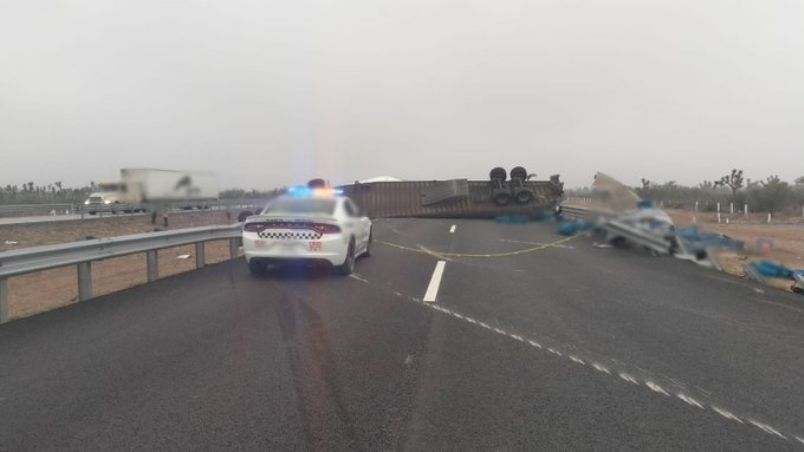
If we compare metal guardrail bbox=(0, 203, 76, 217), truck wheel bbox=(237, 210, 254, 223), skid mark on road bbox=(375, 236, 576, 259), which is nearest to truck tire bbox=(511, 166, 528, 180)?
skid mark on road bbox=(375, 236, 576, 259)

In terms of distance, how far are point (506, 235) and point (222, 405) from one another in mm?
16478

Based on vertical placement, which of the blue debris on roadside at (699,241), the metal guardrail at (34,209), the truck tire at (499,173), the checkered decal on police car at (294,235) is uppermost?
the truck tire at (499,173)

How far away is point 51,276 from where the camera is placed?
671 inches

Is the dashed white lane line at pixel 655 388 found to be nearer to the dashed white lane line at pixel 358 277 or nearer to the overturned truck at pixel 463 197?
the dashed white lane line at pixel 358 277

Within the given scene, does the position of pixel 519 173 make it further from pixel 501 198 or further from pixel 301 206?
pixel 301 206

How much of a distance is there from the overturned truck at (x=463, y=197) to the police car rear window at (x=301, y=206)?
1658 centimetres

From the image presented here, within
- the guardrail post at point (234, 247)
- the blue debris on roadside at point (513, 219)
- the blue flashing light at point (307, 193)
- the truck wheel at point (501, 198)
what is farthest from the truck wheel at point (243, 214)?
the blue debris on roadside at point (513, 219)

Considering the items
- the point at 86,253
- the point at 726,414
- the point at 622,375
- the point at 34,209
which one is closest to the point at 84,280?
the point at 86,253

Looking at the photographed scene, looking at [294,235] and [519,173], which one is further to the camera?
[519,173]

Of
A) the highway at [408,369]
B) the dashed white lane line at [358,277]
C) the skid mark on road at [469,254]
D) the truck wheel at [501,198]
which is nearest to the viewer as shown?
the highway at [408,369]

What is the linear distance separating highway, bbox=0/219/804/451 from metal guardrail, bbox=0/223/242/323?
499 mm

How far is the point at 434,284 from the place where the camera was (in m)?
9.30

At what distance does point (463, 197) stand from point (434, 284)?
18961 mm

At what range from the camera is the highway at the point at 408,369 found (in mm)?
3576
